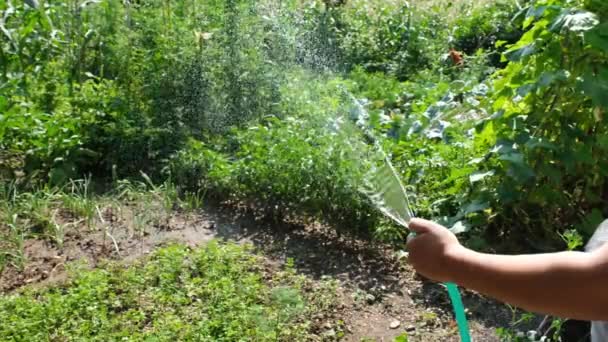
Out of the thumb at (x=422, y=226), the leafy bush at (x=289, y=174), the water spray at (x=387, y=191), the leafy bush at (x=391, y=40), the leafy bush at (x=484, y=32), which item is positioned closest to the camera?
the thumb at (x=422, y=226)

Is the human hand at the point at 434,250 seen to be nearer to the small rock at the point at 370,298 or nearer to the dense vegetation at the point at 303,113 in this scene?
the dense vegetation at the point at 303,113

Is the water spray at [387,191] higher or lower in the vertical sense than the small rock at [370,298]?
higher

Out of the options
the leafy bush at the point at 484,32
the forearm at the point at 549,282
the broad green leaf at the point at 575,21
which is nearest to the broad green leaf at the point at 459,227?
the broad green leaf at the point at 575,21

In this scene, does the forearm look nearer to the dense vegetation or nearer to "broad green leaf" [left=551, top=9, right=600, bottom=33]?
the dense vegetation

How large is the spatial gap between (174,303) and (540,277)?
7.06ft

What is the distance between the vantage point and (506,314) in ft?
11.5

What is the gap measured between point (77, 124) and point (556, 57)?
2.78m

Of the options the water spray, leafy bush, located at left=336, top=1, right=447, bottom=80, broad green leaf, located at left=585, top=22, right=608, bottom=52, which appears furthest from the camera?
leafy bush, located at left=336, top=1, right=447, bottom=80

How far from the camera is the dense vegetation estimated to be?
357 centimetres

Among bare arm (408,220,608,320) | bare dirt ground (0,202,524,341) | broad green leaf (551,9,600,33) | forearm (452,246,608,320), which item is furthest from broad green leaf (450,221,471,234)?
forearm (452,246,608,320)

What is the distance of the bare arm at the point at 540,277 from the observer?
1.58m

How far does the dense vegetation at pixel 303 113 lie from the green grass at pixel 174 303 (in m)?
0.03

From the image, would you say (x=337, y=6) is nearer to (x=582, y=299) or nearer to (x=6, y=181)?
(x=6, y=181)

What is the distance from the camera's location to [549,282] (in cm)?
164
